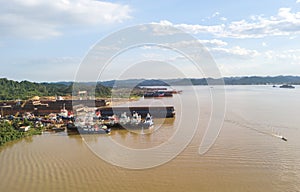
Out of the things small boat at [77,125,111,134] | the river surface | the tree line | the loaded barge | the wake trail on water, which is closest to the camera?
the river surface

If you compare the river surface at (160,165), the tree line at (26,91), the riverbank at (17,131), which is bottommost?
the river surface at (160,165)

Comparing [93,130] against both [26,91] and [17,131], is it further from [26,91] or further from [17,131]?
[26,91]

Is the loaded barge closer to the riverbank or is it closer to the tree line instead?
the riverbank

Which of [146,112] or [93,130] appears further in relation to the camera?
[146,112]

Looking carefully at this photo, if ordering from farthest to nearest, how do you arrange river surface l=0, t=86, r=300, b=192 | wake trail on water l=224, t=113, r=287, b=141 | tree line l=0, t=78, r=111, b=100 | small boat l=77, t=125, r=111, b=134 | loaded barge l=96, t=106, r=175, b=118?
tree line l=0, t=78, r=111, b=100, loaded barge l=96, t=106, r=175, b=118, small boat l=77, t=125, r=111, b=134, wake trail on water l=224, t=113, r=287, b=141, river surface l=0, t=86, r=300, b=192

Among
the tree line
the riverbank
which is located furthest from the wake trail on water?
the tree line

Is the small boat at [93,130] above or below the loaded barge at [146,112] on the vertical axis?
below

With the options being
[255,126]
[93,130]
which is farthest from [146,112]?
[255,126]

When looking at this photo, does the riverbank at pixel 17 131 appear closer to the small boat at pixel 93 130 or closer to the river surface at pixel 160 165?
the river surface at pixel 160 165

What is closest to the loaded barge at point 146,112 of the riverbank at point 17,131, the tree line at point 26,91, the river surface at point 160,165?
the riverbank at point 17,131

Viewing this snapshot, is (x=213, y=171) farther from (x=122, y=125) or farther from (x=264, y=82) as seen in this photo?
(x=264, y=82)

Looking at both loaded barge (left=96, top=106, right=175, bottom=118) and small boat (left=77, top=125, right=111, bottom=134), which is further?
loaded barge (left=96, top=106, right=175, bottom=118)
